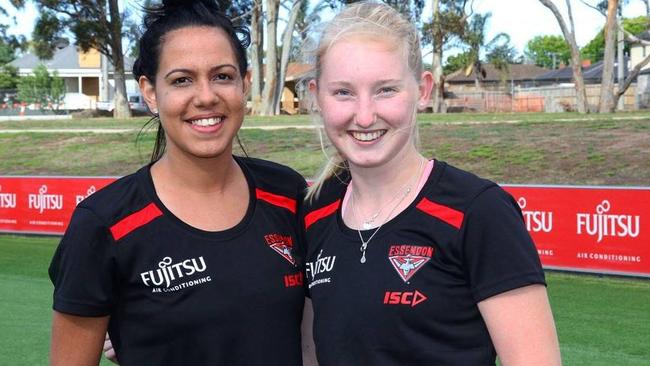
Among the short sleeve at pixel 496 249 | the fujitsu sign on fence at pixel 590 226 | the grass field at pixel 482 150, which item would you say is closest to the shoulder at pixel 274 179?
the short sleeve at pixel 496 249

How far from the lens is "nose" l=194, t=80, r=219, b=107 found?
2.87 meters

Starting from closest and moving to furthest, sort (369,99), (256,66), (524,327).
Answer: (524,327), (369,99), (256,66)

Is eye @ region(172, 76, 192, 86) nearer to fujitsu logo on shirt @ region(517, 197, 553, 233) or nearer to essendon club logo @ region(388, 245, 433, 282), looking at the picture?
essendon club logo @ region(388, 245, 433, 282)

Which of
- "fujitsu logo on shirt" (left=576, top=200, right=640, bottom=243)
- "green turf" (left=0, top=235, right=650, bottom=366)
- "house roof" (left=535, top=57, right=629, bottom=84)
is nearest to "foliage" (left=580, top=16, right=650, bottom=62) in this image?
"house roof" (left=535, top=57, right=629, bottom=84)

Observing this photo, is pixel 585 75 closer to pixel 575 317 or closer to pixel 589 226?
pixel 589 226

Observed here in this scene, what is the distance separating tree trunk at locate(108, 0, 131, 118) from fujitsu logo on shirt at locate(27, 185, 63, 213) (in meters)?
25.1

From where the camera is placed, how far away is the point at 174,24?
2.95 meters

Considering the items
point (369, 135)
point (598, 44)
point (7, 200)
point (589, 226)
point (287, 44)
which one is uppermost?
point (598, 44)

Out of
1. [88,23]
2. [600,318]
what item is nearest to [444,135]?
[600,318]

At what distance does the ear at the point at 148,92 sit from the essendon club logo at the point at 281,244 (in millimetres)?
540

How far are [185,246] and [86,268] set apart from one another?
0.96 feet

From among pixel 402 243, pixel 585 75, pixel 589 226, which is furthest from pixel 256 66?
pixel 585 75

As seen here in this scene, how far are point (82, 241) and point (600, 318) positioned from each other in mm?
7119

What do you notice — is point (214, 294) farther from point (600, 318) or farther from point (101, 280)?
point (600, 318)
